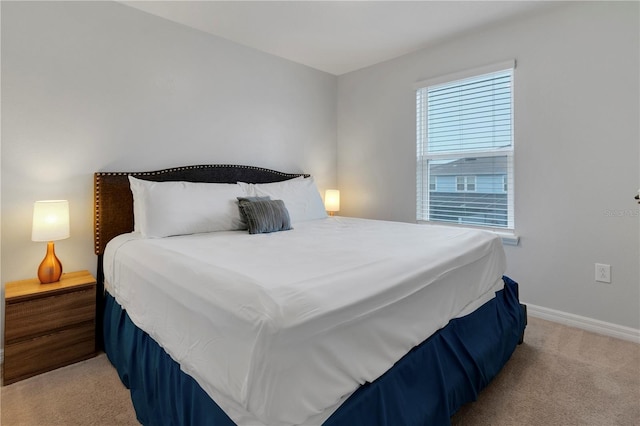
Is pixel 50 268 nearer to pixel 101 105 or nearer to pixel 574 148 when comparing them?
pixel 101 105

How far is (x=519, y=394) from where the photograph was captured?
5.51 feet

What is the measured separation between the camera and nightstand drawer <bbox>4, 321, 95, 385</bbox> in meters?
1.80

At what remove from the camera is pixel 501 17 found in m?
2.70

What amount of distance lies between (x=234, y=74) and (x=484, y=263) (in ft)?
8.91

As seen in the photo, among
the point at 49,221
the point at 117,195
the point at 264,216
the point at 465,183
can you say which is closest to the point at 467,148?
the point at 465,183

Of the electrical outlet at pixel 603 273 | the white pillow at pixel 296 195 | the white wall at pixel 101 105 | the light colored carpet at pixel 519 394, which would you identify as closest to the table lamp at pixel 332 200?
the white pillow at pixel 296 195

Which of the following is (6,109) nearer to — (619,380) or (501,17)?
(501,17)

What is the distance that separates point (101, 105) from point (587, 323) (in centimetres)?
396

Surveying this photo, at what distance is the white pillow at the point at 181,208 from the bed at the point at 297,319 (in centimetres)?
1

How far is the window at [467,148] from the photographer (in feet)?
9.37

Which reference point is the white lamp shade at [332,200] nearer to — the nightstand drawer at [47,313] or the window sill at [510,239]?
the window sill at [510,239]

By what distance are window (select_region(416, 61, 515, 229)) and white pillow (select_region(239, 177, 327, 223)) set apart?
3.73 ft

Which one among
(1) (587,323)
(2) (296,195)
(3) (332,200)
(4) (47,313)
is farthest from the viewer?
(3) (332,200)

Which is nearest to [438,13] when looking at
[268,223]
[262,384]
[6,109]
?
[268,223]
